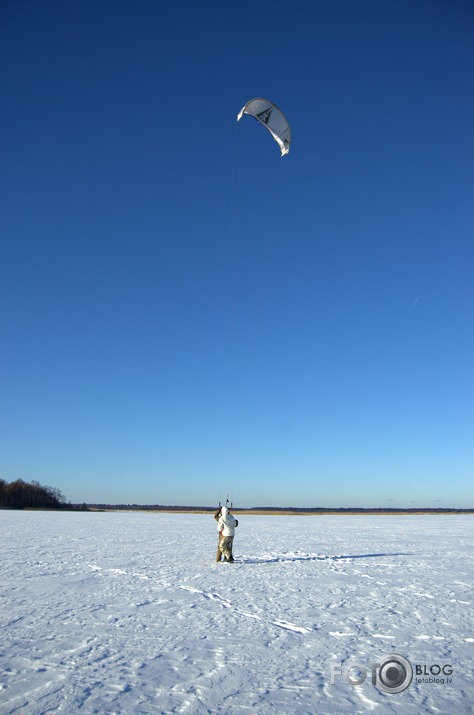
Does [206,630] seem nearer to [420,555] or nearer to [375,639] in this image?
[375,639]

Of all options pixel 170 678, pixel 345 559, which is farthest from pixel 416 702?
pixel 345 559

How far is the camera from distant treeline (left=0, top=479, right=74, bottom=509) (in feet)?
241

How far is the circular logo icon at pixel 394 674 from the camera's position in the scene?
4.29 meters

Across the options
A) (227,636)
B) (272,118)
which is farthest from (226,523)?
(272,118)

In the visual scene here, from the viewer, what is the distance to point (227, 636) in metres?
5.62

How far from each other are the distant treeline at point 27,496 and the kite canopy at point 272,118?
72449 mm

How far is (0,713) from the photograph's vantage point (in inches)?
142

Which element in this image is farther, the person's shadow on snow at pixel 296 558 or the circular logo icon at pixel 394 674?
the person's shadow on snow at pixel 296 558

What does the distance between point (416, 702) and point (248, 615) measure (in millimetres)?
3034

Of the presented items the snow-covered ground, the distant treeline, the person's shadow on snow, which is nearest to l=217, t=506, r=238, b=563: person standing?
the snow-covered ground

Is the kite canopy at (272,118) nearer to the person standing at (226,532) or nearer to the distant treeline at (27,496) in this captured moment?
the person standing at (226,532)

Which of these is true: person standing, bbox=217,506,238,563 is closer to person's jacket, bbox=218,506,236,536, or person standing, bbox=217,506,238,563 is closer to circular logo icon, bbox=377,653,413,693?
person's jacket, bbox=218,506,236,536

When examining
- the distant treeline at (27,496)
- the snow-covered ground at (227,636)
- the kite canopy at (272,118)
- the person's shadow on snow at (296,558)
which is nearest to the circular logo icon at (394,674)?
the snow-covered ground at (227,636)

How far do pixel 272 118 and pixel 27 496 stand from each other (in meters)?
78.4
